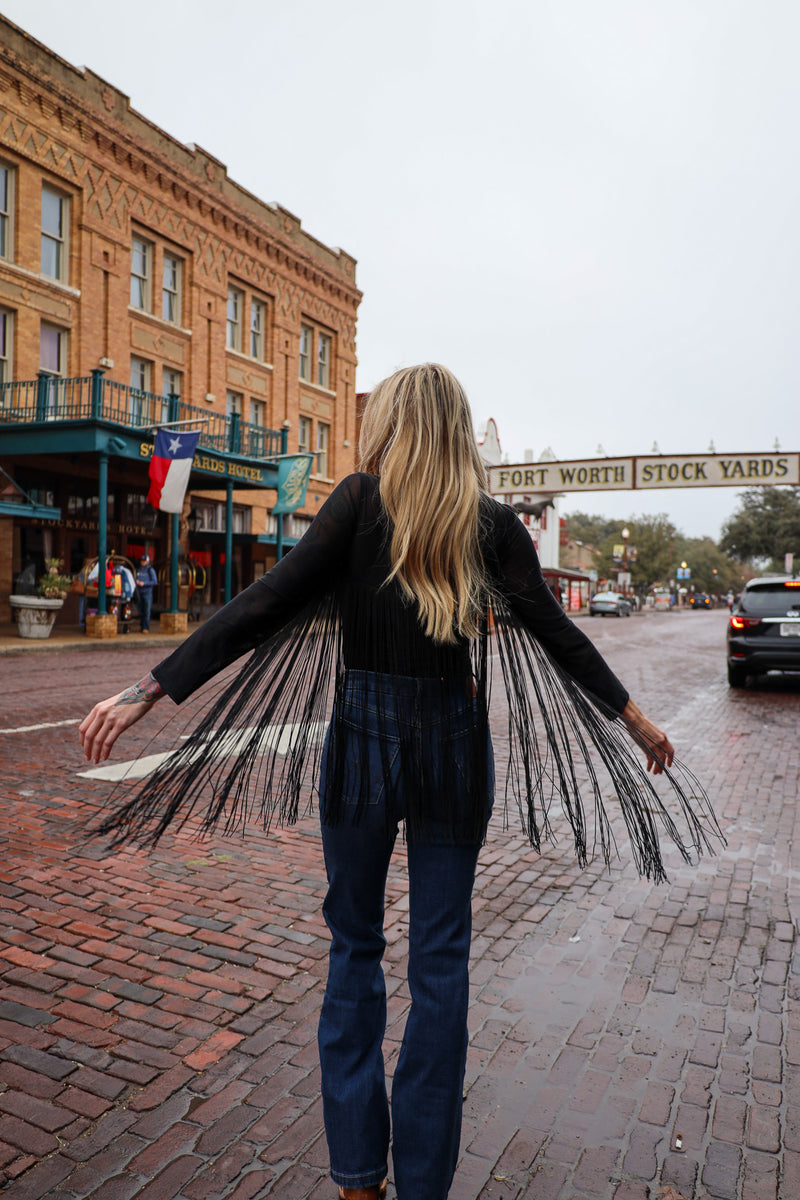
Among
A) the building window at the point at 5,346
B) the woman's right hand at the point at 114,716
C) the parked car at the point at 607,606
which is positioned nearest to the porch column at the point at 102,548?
the building window at the point at 5,346

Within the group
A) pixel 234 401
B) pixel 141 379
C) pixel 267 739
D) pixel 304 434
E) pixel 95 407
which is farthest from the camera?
pixel 304 434

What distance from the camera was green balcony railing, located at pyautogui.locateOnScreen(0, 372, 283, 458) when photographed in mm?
19047

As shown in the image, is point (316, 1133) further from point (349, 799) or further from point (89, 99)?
point (89, 99)

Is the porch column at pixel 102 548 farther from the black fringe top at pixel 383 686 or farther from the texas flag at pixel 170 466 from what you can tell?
the black fringe top at pixel 383 686

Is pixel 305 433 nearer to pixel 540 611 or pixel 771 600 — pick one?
pixel 771 600

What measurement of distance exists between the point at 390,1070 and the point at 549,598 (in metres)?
1.55

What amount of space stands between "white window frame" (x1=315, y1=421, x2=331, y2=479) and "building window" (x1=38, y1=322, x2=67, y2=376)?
12.1m

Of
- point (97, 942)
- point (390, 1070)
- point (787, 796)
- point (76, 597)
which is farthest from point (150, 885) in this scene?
point (76, 597)

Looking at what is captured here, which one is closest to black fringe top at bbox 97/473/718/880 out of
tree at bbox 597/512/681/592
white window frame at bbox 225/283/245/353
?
white window frame at bbox 225/283/245/353

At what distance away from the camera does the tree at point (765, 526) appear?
4938 cm

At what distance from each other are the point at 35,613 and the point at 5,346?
22.7 ft

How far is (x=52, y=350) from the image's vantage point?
70.4ft

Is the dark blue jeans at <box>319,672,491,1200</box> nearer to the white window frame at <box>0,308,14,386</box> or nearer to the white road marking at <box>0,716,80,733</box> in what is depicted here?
the white road marking at <box>0,716,80,733</box>

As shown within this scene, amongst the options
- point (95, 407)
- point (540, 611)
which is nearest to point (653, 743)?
point (540, 611)
